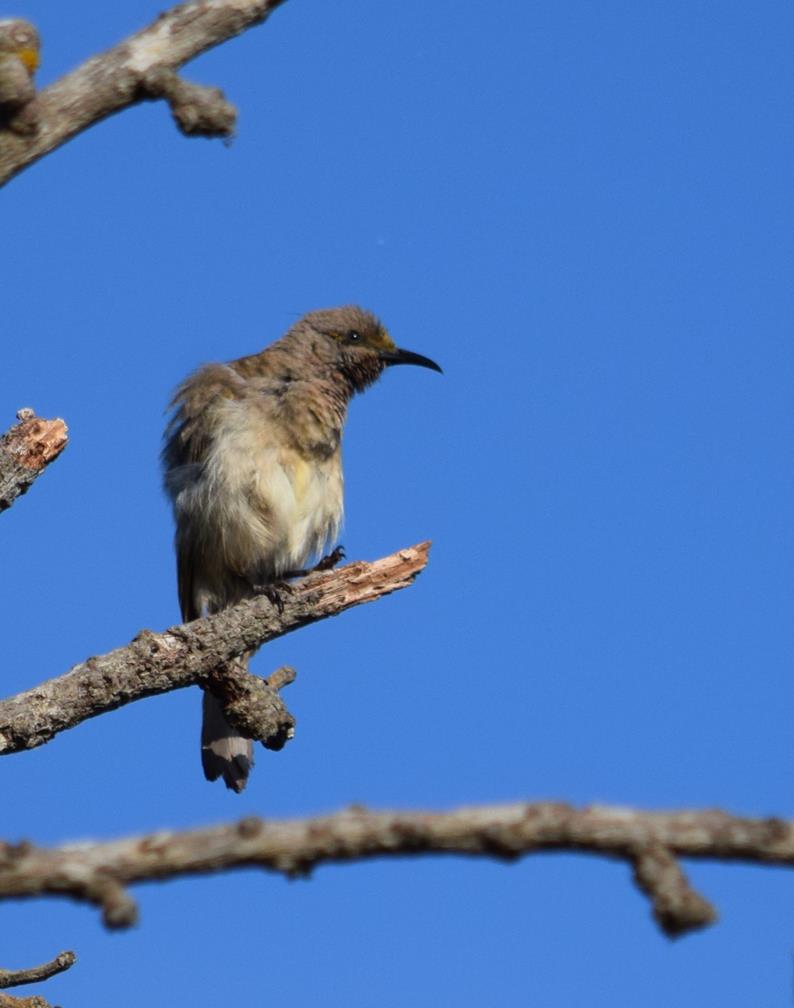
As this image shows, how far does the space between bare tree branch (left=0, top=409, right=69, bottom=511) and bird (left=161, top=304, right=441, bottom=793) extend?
6.50 ft

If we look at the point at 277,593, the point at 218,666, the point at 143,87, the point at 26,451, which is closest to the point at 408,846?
the point at 143,87

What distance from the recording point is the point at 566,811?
204cm

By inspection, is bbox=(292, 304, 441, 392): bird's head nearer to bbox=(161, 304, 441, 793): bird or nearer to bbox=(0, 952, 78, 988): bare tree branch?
bbox=(161, 304, 441, 793): bird

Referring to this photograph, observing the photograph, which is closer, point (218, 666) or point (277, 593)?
point (218, 666)

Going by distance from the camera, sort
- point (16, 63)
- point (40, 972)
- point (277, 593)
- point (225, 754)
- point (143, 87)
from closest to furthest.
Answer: point (16, 63) < point (143, 87) < point (40, 972) < point (277, 593) < point (225, 754)

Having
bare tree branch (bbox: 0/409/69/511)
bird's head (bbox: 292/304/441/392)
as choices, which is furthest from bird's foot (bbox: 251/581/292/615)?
bird's head (bbox: 292/304/441/392)

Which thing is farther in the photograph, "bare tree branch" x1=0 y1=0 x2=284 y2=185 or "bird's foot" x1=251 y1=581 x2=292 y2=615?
"bird's foot" x1=251 y1=581 x2=292 y2=615

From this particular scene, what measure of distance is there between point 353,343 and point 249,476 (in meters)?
1.42

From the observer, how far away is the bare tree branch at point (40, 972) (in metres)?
4.76

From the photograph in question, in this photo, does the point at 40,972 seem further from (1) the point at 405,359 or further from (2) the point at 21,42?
(1) the point at 405,359

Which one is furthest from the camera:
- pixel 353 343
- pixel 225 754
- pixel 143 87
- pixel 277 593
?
pixel 353 343

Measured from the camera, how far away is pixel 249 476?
24.3ft

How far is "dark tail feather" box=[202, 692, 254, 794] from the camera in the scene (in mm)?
7309

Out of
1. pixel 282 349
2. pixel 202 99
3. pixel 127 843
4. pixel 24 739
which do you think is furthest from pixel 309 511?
pixel 127 843
